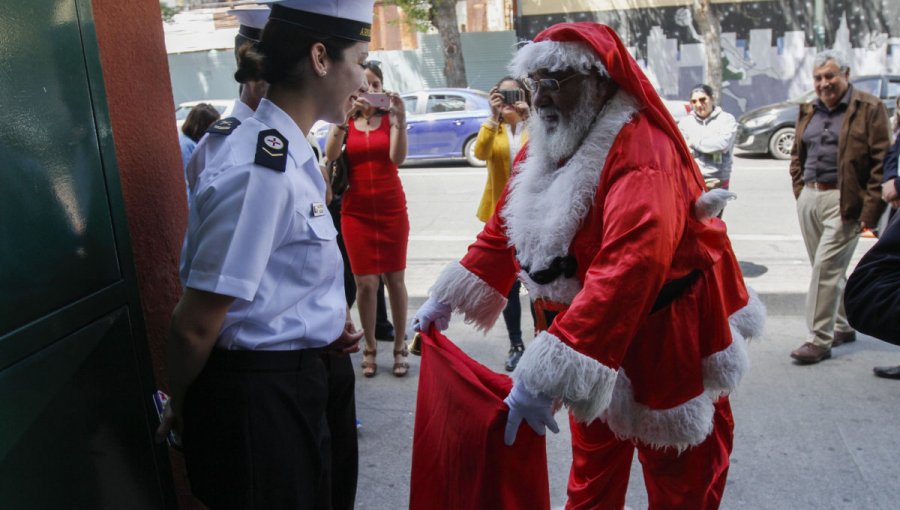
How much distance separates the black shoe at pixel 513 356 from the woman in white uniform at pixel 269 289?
2969mm

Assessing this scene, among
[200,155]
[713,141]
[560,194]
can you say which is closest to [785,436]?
[560,194]

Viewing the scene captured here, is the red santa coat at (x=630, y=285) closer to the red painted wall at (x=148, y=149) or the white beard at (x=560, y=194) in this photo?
the white beard at (x=560, y=194)

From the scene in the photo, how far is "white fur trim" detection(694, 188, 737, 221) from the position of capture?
86.7 inches

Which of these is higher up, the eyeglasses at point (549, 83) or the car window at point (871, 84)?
the eyeglasses at point (549, 83)

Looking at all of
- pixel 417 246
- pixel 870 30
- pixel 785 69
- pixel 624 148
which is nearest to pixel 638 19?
pixel 785 69

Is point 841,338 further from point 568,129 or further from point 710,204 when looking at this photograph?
point 568,129

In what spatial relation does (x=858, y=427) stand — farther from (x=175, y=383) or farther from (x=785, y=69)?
(x=785, y=69)

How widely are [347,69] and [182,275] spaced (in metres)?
0.63

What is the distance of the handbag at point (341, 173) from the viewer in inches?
179

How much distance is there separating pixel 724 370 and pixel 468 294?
886mm

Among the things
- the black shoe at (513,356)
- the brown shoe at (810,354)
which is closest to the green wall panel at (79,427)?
the black shoe at (513,356)

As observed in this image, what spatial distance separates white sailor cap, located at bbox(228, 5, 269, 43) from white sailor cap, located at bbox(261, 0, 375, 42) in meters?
0.67

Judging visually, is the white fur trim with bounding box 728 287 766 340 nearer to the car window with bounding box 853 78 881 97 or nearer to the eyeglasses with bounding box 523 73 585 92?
the eyeglasses with bounding box 523 73 585 92

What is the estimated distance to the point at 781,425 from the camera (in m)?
3.93
